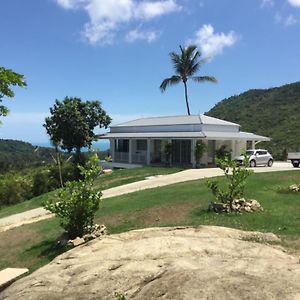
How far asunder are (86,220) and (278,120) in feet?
221

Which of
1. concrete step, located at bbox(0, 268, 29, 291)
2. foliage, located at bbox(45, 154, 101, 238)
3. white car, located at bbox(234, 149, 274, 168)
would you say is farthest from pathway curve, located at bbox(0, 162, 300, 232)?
concrete step, located at bbox(0, 268, 29, 291)

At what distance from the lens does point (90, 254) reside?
31.6ft

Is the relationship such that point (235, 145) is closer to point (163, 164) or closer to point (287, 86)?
point (163, 164)

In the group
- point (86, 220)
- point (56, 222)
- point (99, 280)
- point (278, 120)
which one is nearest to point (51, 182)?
point (56, 222)

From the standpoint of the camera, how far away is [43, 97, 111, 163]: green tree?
46.9 m

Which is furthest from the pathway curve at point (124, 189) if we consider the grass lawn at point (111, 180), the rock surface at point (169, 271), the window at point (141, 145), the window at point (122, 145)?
the window at point (122, 145)

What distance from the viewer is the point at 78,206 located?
13.5 m

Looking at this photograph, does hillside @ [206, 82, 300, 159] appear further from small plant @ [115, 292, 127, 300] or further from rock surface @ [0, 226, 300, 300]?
small plant @ [115, 292, 127, 300]

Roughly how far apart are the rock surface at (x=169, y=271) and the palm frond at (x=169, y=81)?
40.6 m

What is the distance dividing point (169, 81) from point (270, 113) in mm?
36311

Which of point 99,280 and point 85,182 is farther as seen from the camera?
point 85,182

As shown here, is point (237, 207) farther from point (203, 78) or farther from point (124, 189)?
point (203, 78)

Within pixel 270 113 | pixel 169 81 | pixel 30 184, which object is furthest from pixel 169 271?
pixel 270 113

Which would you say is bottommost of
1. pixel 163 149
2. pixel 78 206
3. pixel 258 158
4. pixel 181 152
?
pixel 78 206
